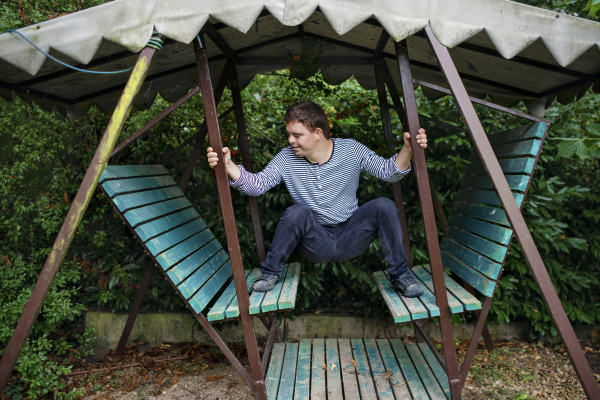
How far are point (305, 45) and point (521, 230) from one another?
2.04 metres

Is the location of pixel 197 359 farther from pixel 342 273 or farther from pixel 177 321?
pixel 342 273

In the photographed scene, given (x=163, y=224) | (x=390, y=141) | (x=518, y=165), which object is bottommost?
(x=163, y=224)

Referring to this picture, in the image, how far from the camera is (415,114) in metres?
2.29

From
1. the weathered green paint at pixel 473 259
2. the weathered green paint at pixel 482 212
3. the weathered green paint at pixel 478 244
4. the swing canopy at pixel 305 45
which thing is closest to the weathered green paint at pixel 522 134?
the swing canopy at pixel 305 45

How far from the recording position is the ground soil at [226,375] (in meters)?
3.03

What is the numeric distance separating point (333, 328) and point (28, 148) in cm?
290

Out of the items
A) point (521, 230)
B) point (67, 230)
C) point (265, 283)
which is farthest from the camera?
point (265, 283)

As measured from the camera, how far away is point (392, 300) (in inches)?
99.2

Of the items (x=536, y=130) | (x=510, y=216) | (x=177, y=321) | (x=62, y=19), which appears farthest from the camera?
(x=177, y=321)

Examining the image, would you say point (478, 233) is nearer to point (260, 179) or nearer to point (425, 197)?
point (425, 197)

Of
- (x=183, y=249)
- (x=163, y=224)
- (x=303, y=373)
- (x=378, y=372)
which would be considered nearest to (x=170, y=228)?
(x=163, y=224)

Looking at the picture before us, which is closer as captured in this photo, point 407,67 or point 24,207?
point 407,67

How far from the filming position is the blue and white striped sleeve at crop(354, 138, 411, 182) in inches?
108

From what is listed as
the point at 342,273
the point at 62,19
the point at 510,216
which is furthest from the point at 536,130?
the point at 62,19
